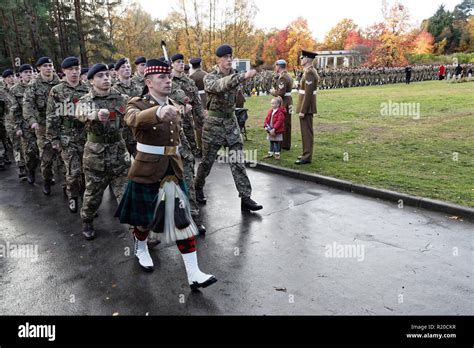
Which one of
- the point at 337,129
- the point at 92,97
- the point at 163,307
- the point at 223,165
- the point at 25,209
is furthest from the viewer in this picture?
the point at 337,129

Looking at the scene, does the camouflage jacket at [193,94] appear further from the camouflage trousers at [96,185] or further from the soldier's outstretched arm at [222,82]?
the camouflage trousers at [96,185]

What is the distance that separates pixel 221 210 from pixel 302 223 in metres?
1.36

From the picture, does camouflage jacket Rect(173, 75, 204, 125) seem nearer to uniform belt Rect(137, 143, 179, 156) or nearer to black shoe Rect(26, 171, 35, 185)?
uniform belt Rect(137, 143, 179, 156)

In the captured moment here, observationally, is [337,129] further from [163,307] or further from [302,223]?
[163,307]

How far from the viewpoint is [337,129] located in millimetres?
12250

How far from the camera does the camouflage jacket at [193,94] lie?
640cm

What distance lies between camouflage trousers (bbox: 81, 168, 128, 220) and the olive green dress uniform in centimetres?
423

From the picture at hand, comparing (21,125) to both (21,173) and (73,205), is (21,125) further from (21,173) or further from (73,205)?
(73,205)

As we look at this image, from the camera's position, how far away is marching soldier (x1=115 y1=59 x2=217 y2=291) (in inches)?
144

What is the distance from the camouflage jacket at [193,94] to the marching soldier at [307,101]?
8.30 ft

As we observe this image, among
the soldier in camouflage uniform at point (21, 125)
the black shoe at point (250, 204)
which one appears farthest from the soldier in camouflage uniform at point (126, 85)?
the soldier in camouflage uniform at point (21, 125)

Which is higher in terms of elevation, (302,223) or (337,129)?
(337,129)
